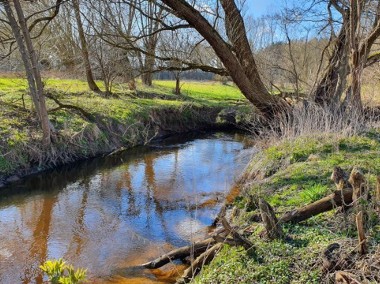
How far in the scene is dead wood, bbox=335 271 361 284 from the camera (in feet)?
10.1

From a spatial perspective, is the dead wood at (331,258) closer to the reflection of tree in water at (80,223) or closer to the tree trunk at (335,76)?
the reflection of tree in water at (80,223)

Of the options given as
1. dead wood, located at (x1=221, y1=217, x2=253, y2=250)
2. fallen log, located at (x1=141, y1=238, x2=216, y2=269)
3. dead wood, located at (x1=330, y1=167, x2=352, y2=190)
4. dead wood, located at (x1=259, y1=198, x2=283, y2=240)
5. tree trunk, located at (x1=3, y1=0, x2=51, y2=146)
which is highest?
tree trunk, located at (x1=3, y1=0, x2=51, y2=146)

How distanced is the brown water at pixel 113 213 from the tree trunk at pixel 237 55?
2.03m

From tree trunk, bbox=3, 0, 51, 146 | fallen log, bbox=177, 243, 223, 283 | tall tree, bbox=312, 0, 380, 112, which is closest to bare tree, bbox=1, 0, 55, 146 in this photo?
tree trunk, bbox=3, 0, 51, 146

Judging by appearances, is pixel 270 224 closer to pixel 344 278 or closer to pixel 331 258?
pixel 331 258

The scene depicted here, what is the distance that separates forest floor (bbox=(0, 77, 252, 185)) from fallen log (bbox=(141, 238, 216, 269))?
220 inches

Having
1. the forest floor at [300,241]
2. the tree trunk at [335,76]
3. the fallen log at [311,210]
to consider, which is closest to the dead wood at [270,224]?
the forest floor at [300,241]

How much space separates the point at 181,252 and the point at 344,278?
7.96ft

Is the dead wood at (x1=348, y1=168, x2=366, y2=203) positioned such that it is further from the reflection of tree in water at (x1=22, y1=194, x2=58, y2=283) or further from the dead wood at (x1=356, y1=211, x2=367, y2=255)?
the reflection of tree in water at (x1=22, y1=194, x2=58, y2=283)

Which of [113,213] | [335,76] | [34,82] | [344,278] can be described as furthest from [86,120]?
[344,278]

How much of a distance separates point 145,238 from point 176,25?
5913mm

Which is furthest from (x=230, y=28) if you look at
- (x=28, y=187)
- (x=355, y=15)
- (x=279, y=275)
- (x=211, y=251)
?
(x=279, y=275)

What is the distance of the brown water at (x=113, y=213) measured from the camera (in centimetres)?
550

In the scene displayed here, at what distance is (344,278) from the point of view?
313cm
